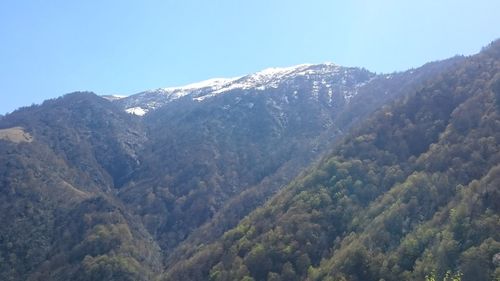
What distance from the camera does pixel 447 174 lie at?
168625 millimetres

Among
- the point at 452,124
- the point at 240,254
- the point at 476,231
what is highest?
the point at 452,124

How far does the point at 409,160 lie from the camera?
19862 cm

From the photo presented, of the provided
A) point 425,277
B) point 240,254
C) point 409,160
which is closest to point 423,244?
point 425,277

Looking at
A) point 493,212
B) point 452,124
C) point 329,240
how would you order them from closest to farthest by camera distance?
point 493,212 → point 329,240 → point 452,124

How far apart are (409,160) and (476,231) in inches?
2693

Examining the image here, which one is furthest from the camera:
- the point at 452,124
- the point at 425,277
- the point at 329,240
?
the point at 452,124

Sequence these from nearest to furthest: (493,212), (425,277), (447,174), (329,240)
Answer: (425,277) → (493,212) → (447,174) → (329,240)

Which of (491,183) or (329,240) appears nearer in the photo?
(491,183)

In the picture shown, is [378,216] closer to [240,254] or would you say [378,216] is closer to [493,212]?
[493,212]

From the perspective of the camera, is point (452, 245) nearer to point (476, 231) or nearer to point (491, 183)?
point (476, 231)

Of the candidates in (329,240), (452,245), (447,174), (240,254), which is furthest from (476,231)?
(240,254)

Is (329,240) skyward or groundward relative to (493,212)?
groundward

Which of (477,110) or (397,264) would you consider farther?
(477,110)

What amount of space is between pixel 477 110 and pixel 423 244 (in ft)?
233
